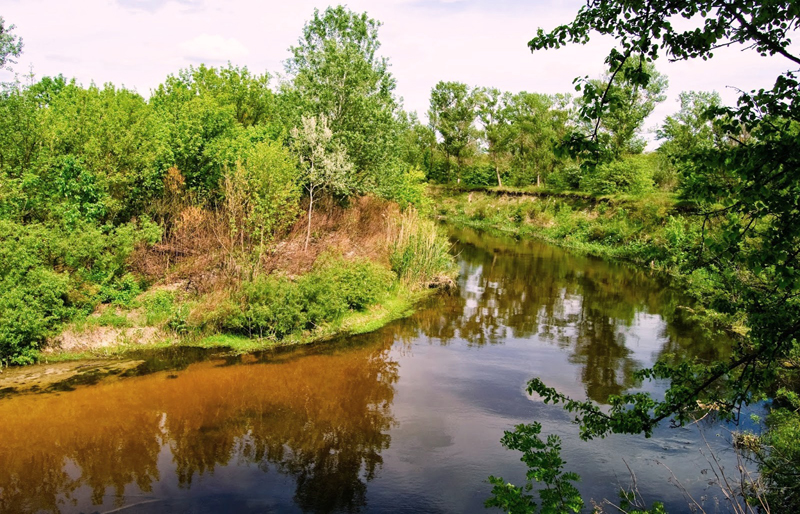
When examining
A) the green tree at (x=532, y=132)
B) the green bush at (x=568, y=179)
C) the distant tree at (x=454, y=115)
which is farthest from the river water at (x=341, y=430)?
the distant tree at (x=454, y=115)

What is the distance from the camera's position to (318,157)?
2128 centimetres

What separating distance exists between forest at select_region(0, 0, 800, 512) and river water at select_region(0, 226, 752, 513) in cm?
113

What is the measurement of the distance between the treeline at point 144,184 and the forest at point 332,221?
7 centimetres

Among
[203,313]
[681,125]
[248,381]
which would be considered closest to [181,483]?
[248,381]

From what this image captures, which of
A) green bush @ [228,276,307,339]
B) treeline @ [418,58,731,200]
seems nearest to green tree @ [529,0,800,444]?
green bush @ [228,276,307,339]

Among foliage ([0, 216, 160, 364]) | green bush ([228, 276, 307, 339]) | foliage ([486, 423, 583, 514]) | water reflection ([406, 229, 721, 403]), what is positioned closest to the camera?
foliage ([486, 423, 583, 514])

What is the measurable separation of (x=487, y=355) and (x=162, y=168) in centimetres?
1300

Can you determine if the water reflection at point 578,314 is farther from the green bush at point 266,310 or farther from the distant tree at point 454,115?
the distant tree at point 454,115

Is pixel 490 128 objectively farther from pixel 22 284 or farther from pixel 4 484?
pixel 4 484

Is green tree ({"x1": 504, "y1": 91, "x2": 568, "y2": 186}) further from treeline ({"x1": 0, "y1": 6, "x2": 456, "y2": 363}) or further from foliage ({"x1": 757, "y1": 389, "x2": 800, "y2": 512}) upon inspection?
foliage ({"x1": 757, "y1": 389, "x2": 800, "y2": 512})

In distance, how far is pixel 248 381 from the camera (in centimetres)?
1248

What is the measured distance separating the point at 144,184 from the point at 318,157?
21.5 ft

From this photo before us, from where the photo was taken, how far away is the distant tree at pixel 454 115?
56.9 m

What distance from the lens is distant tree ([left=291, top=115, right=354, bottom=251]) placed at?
20.9 meters
